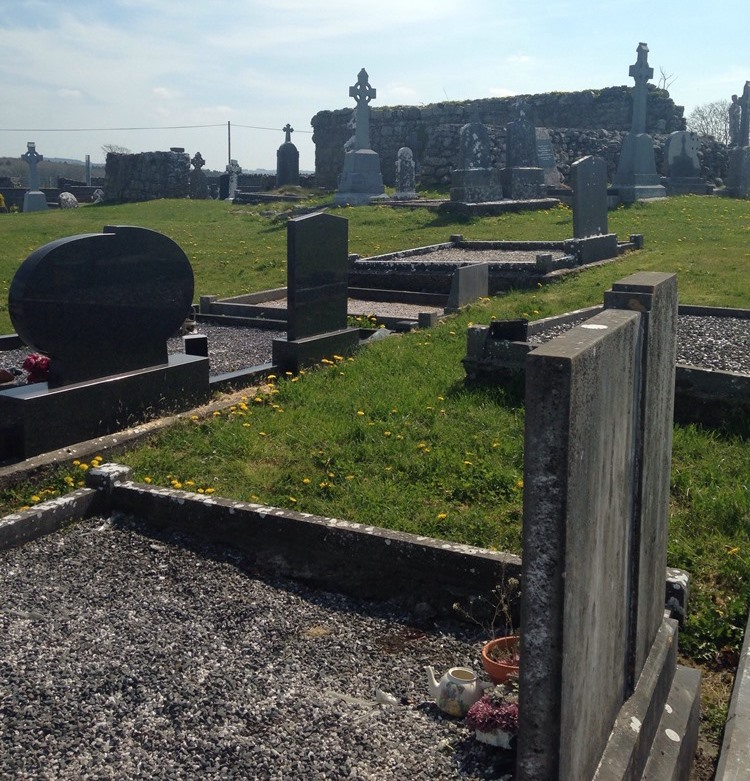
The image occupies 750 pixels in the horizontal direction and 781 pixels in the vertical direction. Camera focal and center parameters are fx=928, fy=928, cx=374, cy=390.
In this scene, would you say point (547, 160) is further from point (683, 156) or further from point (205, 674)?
point (205, 674)

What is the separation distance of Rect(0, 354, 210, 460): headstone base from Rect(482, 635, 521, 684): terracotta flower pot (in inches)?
150

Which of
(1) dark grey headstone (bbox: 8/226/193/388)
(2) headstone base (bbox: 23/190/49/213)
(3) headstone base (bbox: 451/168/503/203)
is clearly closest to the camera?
(1) dark grey headstone (bbox: 8/226/193/388)

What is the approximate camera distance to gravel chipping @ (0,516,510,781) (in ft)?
9.63

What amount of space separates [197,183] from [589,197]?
69.3ft

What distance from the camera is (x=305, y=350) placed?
335 inches

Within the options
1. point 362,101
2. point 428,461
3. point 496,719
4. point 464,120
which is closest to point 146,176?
point 362,101

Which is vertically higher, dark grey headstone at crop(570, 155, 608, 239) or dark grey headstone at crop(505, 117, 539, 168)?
dark grey headstone at crop(505, 117, 539, 168)

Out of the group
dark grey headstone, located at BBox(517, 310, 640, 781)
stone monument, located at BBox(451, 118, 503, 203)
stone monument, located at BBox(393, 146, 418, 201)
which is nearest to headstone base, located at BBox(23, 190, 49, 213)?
stone monument, located at BBox(393, 146, 418, 201)

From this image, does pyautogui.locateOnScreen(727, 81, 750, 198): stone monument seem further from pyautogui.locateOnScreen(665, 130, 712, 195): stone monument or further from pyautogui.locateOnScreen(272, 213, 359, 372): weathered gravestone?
pyautogui.locateOnScreen(272, 213, 359, 372): weathered gravestone

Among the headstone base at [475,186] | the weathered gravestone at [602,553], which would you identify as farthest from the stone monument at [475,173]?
the weathered gravestone at [602,553]

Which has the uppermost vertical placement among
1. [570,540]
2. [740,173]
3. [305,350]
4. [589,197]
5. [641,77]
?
[641,77]

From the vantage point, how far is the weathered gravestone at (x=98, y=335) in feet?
20.5

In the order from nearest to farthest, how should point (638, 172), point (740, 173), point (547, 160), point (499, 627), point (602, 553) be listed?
point (602, 553), point (499, 627), point (638, 172), point (740, 173), point (547, 160)

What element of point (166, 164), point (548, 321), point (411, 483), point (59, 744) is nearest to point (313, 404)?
point (411, 483)
